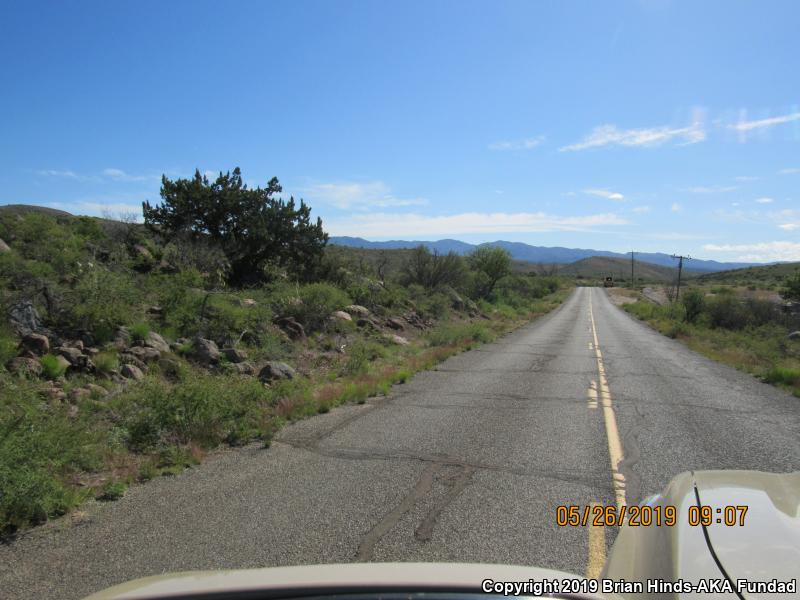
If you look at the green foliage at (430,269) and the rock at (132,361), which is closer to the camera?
the rock at (132,361)

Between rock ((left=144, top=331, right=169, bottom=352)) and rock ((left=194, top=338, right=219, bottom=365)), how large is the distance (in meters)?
0.61

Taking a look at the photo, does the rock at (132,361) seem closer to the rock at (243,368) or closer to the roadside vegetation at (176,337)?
the roadside vegetation at (176,337)

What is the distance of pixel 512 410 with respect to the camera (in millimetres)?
8750

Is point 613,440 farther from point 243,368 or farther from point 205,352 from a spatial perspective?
point 205,352

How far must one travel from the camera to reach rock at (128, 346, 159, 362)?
399 inches

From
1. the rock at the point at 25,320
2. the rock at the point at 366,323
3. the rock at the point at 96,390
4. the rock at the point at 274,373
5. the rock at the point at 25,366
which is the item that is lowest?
the rock at the point at 274,373

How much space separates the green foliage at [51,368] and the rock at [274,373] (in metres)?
3.40

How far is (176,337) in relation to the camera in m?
12.0

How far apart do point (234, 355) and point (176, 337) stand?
5.19ft

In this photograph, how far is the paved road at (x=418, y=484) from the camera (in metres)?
3.83

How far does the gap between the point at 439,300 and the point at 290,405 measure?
749 inches

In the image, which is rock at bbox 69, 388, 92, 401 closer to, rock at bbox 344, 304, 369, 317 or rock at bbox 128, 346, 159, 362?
rock at bbox 128, 346, 159, 362

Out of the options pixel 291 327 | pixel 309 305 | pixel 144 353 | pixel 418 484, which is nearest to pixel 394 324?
pixel 309 305
